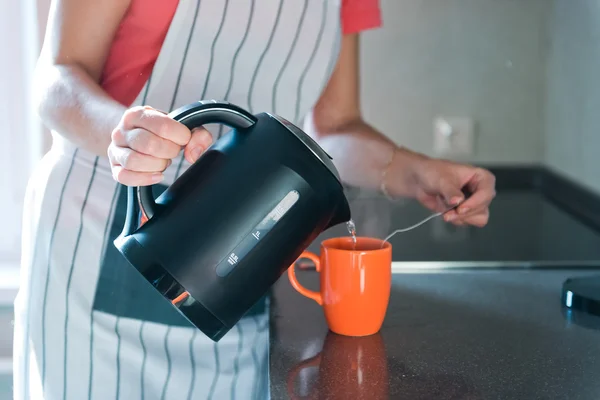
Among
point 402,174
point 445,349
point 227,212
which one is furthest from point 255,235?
point 402,174

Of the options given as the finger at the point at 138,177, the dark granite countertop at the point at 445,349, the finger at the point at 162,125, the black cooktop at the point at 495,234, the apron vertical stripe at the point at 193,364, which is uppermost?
the finger at the point at 162,125

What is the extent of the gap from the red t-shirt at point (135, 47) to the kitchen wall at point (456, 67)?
0.40 meters

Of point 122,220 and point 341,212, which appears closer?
point 341,212

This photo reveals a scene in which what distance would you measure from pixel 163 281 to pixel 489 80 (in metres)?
0.81

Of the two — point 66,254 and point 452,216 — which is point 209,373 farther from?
point 452,216

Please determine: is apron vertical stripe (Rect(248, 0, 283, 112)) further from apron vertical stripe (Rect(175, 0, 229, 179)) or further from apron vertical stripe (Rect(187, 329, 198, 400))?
apron vertical stripe (Rect(187, 329, 198, 400))

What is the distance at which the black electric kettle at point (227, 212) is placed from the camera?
635mm

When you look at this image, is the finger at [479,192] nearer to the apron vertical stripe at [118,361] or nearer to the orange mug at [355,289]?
the orange mug at [355,289]

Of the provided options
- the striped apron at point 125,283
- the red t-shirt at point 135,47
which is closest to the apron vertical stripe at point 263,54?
the striped apron at point 125,283

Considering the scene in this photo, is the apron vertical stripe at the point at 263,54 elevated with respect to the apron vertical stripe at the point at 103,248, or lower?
elevated

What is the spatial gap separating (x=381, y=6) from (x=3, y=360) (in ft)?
3.19

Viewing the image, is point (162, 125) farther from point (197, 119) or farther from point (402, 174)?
point (402, 174)

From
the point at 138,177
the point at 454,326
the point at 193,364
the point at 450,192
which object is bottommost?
the point at 193,364

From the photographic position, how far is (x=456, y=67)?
4.07 ft
